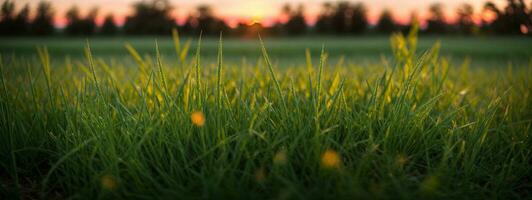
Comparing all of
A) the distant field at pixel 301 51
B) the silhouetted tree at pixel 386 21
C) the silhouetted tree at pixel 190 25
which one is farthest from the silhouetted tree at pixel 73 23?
the silhouetted tree at pixel 386 21

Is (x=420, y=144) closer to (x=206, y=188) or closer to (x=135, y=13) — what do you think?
(x=206, y=188)

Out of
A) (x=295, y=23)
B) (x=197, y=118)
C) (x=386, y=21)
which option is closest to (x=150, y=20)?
(x=295, y=23)

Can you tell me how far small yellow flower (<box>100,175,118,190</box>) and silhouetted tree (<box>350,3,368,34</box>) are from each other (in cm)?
4776

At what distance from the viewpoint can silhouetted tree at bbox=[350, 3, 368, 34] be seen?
154 feet

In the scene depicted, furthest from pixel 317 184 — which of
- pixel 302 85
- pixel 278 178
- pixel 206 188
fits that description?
pixel 302 85

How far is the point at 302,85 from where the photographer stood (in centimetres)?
201

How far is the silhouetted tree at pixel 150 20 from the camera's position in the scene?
41875 mm

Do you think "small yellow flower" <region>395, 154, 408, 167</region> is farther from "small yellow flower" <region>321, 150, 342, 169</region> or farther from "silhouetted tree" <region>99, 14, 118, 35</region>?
"silhouetted tree" <region>99, 14, 118, 35</region>

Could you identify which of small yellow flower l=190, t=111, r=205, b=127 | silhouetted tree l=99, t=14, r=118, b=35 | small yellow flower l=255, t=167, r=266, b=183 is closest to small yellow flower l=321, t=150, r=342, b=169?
small yellow flower l=255, t=167, r=266, b=183

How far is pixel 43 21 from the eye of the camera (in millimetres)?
40438

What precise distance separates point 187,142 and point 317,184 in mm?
361

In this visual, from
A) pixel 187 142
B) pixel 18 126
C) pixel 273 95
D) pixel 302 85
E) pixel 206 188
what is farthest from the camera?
pixel 302 85

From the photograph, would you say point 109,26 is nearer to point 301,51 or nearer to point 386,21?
point 386,21

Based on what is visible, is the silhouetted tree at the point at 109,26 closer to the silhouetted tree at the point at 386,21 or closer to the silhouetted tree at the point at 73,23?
the silhouetted tree at the point at 73,23
